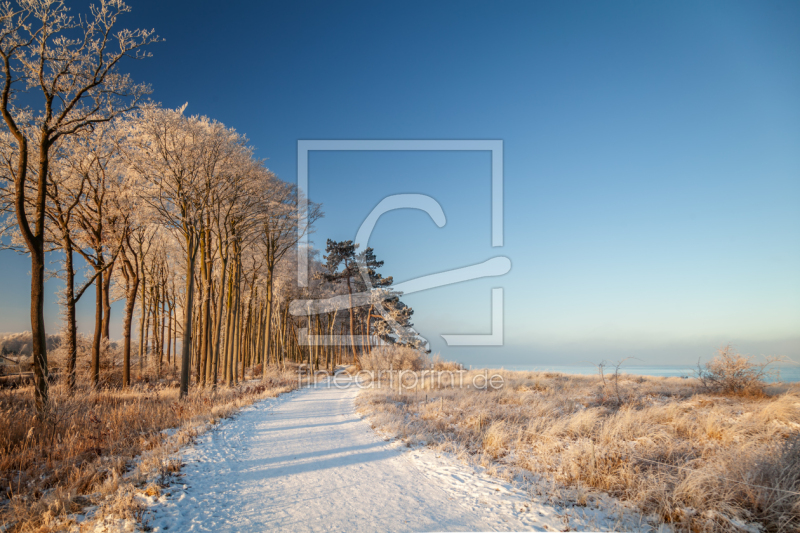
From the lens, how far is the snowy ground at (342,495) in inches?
148

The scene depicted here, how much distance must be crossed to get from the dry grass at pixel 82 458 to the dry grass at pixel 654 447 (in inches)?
175

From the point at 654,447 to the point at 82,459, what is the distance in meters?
8.76

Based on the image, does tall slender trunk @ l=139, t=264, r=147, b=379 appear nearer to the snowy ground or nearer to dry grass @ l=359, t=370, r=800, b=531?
dry grass @ l=359, t=370, r=800, b=531

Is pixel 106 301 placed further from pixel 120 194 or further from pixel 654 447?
pixel 654 447

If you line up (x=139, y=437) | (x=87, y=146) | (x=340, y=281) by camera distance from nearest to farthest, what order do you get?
1. (x=139, y=437)
2. (x=87, y=146)
3. (x=340, y=281)

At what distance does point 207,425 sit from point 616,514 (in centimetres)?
777

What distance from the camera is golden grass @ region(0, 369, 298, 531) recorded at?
3.75 m

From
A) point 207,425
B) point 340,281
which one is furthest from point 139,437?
point 340,281

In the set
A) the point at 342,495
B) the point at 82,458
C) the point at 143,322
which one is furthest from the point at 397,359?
the point at 342,495

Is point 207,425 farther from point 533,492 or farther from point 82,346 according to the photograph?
point 82,346

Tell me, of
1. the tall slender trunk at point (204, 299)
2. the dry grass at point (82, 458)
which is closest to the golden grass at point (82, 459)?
the dry grass at point (82, 458)

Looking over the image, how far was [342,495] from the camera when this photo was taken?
4473 millimetres

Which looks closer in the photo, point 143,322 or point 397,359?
point 143,322

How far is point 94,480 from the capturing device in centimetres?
450
